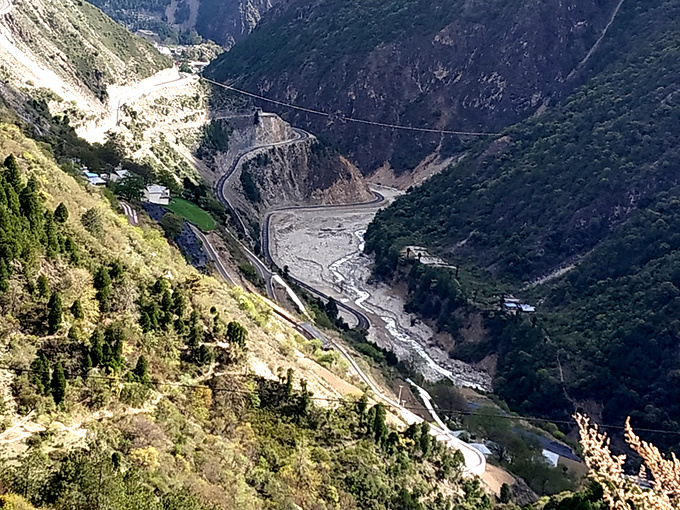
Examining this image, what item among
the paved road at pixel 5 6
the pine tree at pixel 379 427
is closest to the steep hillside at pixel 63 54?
the paved road at pixel 5 6

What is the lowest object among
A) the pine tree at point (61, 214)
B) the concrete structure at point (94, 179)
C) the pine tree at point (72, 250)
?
the pine tree at point (72, 250)

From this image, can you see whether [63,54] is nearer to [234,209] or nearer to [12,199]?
[234,209]

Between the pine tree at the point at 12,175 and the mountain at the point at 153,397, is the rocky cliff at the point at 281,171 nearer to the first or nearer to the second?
the mountain at the point at 153,397

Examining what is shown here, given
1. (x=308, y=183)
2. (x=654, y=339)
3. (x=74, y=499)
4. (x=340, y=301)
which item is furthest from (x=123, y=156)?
(x=74, y=499)

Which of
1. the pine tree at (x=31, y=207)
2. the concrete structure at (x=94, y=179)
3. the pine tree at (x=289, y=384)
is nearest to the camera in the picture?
the pine tree at (x=31, y=207)

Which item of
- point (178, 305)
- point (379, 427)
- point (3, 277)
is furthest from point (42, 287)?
point (379, 427)

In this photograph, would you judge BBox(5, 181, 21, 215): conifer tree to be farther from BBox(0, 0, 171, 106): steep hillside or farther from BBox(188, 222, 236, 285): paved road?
BBox(0, 0, 171, 106): steep hillside
